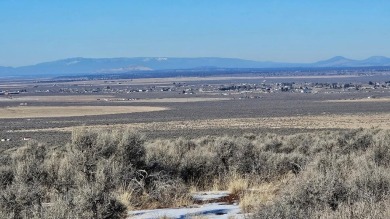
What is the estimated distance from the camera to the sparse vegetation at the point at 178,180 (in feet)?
22.5

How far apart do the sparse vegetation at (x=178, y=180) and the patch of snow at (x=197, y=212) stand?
0.74 ft

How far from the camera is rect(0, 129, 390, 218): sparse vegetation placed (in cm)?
685

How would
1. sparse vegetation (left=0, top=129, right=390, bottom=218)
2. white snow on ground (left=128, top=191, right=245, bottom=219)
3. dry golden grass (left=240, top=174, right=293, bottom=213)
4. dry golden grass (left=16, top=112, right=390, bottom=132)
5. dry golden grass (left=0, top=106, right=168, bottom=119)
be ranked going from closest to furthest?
sparse vegetation (left=0, top=129, right=390, bottom=218) → white snow on ground (left=128, top=191, right=245, bottom=219) → dry golden grass (left=240, top=174, right=293, bottom=213) → dry golden grass (left=16, top=112, right=390, bottom=132) → dry golden grass (left=0, top=106, right=168, bottom=119)

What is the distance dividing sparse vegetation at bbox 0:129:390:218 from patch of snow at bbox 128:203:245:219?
22 cm

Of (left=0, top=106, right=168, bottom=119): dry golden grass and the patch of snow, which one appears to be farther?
(left=0, top=106, right=168, bottom=119): dry golden grass

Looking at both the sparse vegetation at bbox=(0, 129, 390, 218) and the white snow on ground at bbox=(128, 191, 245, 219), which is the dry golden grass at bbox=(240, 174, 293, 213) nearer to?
the sparse vegetation at bbox=(0, 129, 390, 218)

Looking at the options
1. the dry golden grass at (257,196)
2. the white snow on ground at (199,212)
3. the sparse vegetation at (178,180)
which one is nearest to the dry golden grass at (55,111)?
the sparse vegetation at (178,180)

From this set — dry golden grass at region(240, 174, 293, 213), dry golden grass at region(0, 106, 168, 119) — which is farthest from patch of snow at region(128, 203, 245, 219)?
dry golden grass at region(0, 106, 168, 119)

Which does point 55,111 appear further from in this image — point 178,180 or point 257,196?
point 257,196

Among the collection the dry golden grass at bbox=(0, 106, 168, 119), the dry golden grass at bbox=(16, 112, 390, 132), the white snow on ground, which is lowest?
the dry golden grass at bbox=(0, 106, 168, 119)

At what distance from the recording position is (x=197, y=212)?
27.9ft

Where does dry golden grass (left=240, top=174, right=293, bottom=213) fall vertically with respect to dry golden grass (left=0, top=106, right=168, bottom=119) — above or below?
above

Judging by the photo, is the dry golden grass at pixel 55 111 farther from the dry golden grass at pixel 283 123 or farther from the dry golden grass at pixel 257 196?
the dry golden grass at pixel 257 196

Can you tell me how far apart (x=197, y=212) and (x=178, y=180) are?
2.39 m
